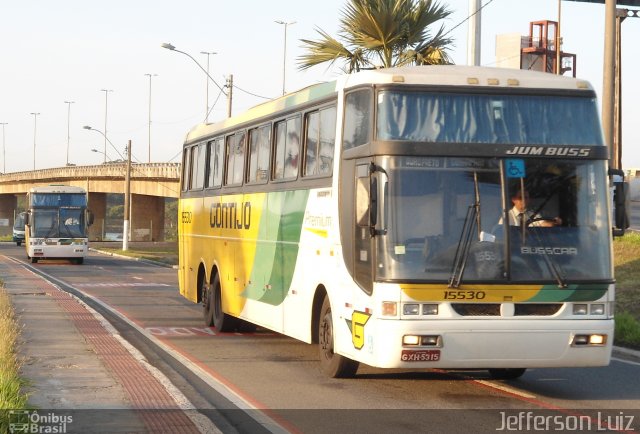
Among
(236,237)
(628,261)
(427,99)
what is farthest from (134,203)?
(427,99)

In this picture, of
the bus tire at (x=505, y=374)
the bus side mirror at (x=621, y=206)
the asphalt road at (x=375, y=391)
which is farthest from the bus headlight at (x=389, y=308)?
the bus tire at (x=505, y=374)

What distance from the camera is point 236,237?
59.8 feet

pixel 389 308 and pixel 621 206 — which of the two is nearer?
pixel 389 308

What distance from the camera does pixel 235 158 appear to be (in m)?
18.6

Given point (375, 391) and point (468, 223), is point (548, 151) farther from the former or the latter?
point (375, 391)

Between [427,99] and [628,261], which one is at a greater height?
[427,99]

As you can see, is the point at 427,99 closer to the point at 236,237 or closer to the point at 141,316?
the point at 236,237

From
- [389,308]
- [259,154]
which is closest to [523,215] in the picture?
[389,308]

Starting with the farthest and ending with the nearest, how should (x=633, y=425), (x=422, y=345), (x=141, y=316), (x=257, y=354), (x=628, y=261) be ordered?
(x=628, y=261) < (x=141, y=316) < (x=257, y=354) < (x=422, y=345) < (x=633, y=425)

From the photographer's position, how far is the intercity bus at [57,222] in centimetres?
5234

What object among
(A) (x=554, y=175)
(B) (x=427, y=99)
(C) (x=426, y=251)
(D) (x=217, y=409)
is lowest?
(D) (x=217, y=409)

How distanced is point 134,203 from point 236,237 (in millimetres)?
82227

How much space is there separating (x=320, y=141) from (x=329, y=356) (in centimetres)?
262

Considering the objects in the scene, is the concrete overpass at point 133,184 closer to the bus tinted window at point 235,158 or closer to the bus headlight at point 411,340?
the bus tinted window at point 235,158
